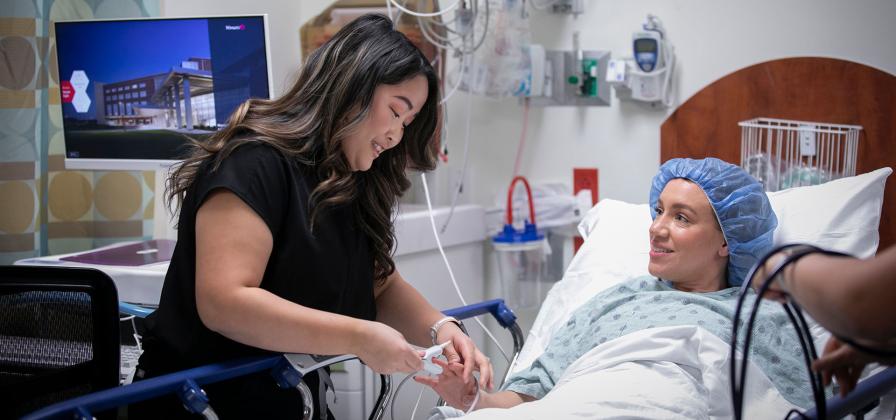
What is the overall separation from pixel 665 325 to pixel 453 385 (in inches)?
18.8

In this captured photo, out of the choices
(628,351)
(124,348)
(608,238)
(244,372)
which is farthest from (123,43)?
(628,351)

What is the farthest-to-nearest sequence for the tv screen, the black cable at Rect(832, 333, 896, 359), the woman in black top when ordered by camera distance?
A: the tv screen
the woman in black top
the black cable at Rect(832, 333, 896, 359)

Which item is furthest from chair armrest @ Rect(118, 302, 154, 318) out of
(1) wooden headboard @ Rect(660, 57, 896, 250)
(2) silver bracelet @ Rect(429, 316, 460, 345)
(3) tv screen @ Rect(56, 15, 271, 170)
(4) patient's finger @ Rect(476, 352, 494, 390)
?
(1) wooden headboard @ Rect(660, 57, 896, 250)

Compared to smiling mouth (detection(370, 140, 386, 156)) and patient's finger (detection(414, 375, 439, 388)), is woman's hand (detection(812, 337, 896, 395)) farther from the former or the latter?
smiling mouth (detection(370, 140, 386, 156))

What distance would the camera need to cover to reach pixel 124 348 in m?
2.32

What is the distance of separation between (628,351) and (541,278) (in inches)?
51.1

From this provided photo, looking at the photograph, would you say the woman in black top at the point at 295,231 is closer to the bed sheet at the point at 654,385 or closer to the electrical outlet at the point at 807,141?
the bed sheet at the point at 654,385

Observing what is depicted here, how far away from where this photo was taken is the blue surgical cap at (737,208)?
1.88m

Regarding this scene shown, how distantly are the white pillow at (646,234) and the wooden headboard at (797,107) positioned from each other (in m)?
0.21

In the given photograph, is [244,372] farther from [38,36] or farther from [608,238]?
[38,36]

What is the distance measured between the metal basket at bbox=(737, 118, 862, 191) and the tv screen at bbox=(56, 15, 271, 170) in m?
1.41

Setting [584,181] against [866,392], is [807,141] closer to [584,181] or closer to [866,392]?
[584,181]

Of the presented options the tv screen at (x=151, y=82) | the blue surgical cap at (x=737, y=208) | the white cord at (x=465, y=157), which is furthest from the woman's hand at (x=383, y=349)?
the white cord at (x=465, y=157)

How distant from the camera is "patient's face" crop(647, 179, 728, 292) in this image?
1897 mm
